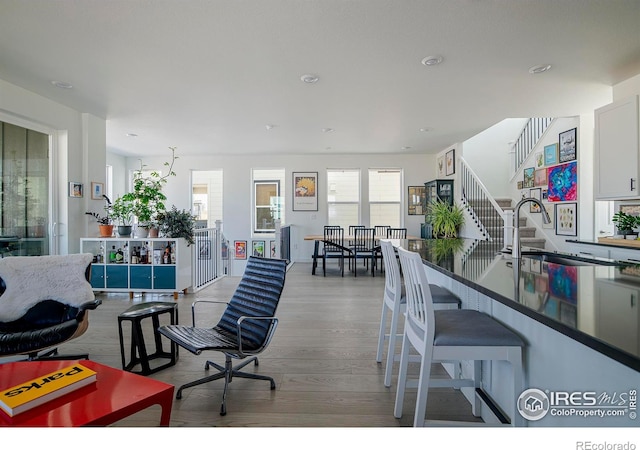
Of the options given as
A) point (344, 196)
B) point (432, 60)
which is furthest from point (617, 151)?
point (344, 196)

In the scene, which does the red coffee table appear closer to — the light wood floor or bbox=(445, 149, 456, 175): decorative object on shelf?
the light wood floor

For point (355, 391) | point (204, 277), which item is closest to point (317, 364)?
point (355, 391)

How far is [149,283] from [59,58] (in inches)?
115

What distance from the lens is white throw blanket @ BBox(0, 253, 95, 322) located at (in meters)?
2.43

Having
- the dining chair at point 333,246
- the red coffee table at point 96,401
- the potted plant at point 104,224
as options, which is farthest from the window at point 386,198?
the red coffee table at point 96,401

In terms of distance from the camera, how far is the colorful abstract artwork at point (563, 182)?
5.56m

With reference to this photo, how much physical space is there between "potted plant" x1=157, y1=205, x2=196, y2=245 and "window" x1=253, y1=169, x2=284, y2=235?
137 inches

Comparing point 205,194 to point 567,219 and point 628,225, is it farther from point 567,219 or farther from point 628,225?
point 628,225

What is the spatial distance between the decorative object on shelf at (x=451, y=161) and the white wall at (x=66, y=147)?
6.58m

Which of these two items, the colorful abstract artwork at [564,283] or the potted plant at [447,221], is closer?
the colorful abstract artwork at [564,283]

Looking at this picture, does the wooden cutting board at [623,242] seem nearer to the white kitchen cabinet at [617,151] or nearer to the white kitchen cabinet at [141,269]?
the white kitchen cabinet at [617,151]

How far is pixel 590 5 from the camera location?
245 cm

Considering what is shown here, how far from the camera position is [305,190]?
8.32 metres

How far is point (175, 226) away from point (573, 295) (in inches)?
192
